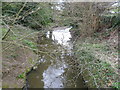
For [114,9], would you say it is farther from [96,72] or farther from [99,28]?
[96,72]

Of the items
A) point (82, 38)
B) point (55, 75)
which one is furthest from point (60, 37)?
point (55, 75)

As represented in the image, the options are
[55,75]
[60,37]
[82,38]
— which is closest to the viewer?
[55,75]

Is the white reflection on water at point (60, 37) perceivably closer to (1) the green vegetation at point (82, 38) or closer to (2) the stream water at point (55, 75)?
(2) the stream water at point (55, 75)

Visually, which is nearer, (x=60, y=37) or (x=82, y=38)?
(x=82, y=38)

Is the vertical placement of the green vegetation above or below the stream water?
above

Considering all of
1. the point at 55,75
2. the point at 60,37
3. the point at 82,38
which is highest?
the point at 60,37

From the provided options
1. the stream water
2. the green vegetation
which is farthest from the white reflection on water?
the green vegetation

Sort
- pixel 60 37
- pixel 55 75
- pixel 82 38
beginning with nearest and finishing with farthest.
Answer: pixel 55 75 < pixel 82 38 < pixel 60 37

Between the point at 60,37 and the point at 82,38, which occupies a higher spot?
the point at 60,37

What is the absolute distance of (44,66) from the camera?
6.61 m

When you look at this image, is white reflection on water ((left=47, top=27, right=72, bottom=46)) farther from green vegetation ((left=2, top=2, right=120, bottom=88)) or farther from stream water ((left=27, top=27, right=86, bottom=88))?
green vegetation ((left=2, top=2, right=120, bottom=88))

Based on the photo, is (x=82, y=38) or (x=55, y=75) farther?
(x=82, y=38)

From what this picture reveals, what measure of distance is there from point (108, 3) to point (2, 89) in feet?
22.5

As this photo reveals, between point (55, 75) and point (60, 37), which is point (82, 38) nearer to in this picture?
point (60, 37)
